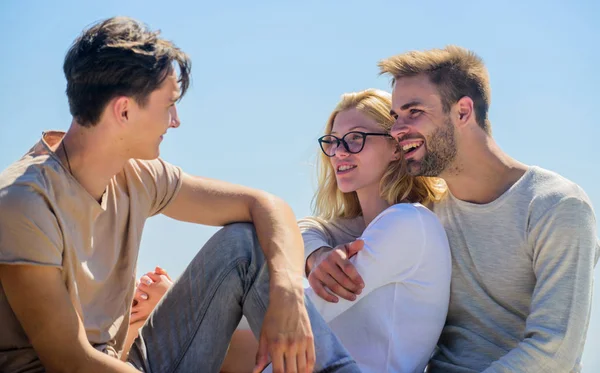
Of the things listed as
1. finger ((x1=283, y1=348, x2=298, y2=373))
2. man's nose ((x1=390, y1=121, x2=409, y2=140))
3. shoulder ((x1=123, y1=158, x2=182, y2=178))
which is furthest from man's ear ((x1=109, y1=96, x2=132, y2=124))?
man's nose ((x1=390, y1=121, x2=409, y2=140))

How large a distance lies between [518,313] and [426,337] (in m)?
0.68

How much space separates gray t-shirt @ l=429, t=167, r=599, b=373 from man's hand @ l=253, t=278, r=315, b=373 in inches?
47.7

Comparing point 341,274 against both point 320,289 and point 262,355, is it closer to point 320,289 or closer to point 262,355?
point 320,289

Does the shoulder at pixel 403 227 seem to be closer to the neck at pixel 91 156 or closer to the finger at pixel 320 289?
the finger at pixel 320 289

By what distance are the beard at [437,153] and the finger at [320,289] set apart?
1101 mm

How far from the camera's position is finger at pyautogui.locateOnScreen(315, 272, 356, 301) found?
3.76 metres

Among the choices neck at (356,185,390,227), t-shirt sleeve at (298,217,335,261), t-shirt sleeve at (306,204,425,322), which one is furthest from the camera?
neck at (356,185,390,227)

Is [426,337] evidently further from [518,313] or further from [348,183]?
[348,183]

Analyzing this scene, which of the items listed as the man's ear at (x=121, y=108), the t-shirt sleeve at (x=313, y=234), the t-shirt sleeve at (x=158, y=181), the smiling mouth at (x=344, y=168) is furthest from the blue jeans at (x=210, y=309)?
the smiling mouth at (x=344, y=168)

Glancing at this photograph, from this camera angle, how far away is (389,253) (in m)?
3.73

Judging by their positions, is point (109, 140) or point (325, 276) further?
point (325, 276)

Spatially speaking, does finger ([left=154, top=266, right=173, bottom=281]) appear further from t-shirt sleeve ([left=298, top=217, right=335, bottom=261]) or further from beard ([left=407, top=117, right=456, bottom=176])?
beard ([left=407, top=117, right=456, bottom=176])

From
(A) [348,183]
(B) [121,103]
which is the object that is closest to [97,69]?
(B) [121,103]

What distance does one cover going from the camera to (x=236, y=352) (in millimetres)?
4477
